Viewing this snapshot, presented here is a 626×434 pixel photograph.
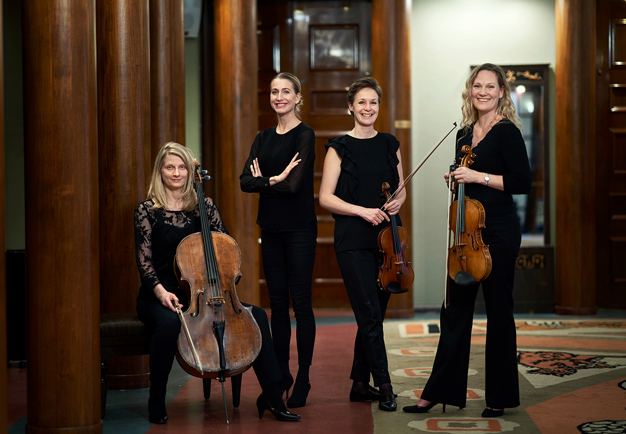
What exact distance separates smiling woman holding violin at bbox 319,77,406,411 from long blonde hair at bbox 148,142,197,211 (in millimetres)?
645

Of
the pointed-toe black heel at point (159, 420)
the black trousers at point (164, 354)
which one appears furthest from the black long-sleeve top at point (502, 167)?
the pointed-toe black heel at point (159, 420)

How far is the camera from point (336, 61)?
7.23m

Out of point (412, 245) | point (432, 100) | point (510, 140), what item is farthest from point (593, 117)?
point (510, 140)

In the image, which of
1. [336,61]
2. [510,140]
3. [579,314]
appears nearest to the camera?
[510,140]

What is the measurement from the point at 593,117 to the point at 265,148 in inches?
162

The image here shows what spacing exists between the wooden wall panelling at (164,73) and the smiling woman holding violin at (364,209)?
1.71 meters

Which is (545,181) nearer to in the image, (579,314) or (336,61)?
(579,314)

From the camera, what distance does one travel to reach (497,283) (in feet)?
11.0

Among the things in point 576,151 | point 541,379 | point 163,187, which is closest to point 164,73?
point 163,187

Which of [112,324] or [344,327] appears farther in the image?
[344,327]

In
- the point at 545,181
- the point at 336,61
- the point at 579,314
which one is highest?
the point at 336,61

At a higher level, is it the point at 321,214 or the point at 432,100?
the point at 432,100

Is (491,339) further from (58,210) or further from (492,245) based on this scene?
(58,210)

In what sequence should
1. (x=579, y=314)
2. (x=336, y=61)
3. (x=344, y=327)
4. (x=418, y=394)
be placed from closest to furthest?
(x=418, y=394) → (x=344, y=327) → (x=579, y=314) → (x=336, y=61)
